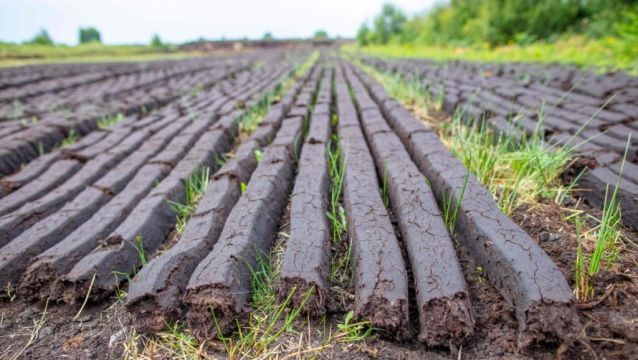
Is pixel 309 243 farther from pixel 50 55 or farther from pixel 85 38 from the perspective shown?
pixel 85 38

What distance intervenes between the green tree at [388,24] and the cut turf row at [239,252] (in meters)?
26.0

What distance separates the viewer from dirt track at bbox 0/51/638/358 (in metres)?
1.25

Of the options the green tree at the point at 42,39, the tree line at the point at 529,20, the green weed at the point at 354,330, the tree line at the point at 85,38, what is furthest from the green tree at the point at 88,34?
the green weed at the point at 354,330

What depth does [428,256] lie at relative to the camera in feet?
4.73

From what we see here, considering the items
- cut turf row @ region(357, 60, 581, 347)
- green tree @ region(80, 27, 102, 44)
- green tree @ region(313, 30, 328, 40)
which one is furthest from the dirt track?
green tree @ region(80, 27, 102, 44)

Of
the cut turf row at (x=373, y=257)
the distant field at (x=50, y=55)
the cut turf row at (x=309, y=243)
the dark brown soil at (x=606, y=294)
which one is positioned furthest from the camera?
the distant field at (x=50, y=55)

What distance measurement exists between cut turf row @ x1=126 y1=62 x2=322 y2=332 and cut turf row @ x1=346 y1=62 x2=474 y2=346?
2.81ft

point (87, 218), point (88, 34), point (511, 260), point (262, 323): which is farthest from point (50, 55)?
point (88, 34)

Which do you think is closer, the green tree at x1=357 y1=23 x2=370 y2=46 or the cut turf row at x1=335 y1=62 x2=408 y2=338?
the cut turf row at x1=335 y1=62 x2=408 y2=338

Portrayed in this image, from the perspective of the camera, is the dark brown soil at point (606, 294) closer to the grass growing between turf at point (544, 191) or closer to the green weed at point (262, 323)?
the grass growing between turf at point (544, 191)

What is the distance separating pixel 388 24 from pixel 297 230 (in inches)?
1087

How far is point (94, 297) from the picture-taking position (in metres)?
1.56

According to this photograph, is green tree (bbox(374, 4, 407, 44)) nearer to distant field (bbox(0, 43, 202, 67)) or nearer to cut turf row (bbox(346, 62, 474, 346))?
distant field (bbox(0, 43, 202, 67))

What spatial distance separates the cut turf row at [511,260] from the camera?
114 cm
